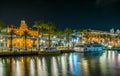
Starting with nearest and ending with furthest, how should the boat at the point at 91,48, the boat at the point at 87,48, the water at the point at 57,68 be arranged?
the water at the point at 57,68 < the boat at the point at 87,48 < the boat at the point at 91,48

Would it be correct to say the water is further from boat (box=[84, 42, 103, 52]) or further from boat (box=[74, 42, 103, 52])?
boat (box=[84, 42, 103, 52])

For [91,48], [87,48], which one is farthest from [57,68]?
[91,48]

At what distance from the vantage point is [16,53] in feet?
310

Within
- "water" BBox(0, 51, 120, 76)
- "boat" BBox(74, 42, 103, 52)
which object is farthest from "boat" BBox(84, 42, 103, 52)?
"water" BBox(0, 51, 120, 76)

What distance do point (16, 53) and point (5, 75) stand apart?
5592 centimetres

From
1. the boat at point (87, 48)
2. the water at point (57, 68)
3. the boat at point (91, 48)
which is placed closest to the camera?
the water at point (57, 68)

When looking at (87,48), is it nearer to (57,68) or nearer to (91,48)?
(91,48)

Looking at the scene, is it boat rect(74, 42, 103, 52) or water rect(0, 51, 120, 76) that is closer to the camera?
water rect(0, 51, 120, 76)

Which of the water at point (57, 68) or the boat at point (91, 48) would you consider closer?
the water at point (57, 68)

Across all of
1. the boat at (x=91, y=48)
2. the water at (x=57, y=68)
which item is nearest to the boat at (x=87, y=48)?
the boat at (x=91, y=48)

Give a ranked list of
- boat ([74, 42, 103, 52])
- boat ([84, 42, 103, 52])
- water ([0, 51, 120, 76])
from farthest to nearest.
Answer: boat ([84, 42, 103, 52]) < boat ([74, 42, 103, 52]) < water ([0, 51, 120, 76])

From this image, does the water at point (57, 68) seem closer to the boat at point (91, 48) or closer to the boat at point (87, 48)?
the boat at point (87, 48)

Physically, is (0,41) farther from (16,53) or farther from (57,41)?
(57,41)

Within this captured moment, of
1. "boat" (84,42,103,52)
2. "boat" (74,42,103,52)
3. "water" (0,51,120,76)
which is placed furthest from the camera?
"boat" (84,42,103,52)
